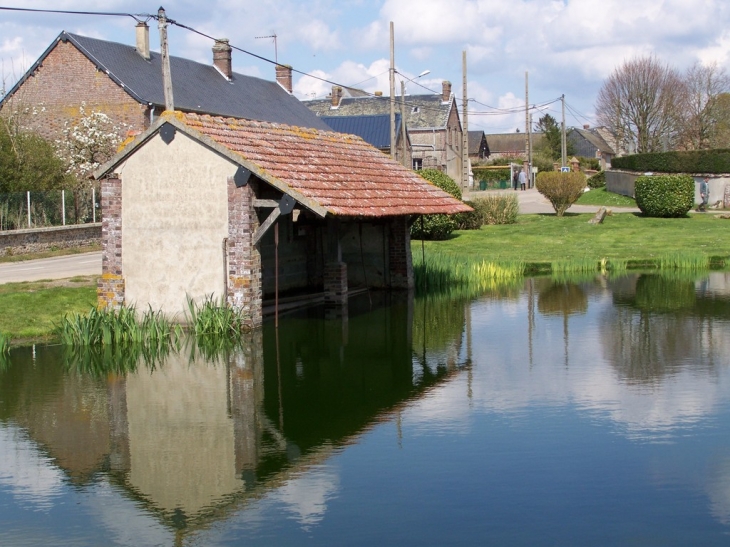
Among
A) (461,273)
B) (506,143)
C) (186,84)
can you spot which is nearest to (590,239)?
(461,273)

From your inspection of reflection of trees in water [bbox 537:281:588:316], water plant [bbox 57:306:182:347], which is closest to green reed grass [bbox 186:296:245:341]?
water plant [bbox 57:306:182:347]

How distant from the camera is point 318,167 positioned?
19.7m

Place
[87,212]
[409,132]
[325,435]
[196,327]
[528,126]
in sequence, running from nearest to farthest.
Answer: [325,435] → [196,327] → [87,212] → [528,126] → [409,132]

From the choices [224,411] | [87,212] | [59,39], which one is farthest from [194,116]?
[59,39]

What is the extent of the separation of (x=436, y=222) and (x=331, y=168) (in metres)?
14.5

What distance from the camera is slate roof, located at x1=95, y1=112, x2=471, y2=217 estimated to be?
17312 mm

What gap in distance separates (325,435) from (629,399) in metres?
4.09

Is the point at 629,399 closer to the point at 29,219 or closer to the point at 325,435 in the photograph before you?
the point at 325,435

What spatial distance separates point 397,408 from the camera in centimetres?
1227

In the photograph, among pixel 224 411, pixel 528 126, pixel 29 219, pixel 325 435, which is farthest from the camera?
pixel 528 126

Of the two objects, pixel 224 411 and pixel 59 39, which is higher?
pixel 59 39

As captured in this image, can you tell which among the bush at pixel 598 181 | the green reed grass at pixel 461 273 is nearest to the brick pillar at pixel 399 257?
the green reed grass at pixel 461 273

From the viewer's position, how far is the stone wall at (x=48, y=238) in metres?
29.9

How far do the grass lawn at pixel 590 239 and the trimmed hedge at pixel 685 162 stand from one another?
5.69m
